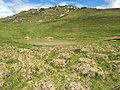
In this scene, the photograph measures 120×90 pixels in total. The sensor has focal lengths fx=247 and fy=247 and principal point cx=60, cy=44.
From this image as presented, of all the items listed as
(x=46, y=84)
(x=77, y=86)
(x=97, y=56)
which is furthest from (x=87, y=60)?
(x=46, y=84)

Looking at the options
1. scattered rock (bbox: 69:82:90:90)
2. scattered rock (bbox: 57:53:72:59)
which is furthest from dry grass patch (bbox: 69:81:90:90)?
scattered rock (bbox: 57:53:72:59)

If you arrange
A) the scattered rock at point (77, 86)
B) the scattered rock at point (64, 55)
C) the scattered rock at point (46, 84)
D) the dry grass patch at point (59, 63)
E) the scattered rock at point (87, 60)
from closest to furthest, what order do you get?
the scattered rock at point (46, 84)
the scattered rock at point (77, 86)
the dry grass patch at point (59, 63)
the scattered rock at point (87, 60)
the scattered rock at point (64, 55)

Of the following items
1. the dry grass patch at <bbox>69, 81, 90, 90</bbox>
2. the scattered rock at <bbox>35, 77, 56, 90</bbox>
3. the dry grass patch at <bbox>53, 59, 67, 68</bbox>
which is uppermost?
the dry grass patch at <bbox>53, 59, 67, 68</bbox>

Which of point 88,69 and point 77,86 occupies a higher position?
point 88,69

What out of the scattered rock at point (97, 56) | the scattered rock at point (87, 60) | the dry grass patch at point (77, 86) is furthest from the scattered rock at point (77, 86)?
the scattered rock at point (97, 56)

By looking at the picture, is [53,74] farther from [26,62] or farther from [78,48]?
[78,48]

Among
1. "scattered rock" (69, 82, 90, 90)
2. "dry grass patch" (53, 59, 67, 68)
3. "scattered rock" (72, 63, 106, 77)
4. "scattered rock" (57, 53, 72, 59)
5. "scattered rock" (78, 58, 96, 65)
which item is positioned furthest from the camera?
"scattered rock" (57, 53, 72, 59)

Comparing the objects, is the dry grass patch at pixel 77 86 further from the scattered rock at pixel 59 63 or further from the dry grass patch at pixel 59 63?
the scattered rock at pixel 59 63

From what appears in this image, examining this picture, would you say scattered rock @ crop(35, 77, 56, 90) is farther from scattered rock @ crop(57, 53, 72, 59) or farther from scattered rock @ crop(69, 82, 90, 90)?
scattered rock @ crop(57, 53, 72, 59)

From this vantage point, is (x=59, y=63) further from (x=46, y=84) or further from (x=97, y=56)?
(x=46, y=84)

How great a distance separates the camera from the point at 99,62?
33.9 metres

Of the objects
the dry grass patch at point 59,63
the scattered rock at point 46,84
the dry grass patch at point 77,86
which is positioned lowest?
the dry grass patch at point 77,86

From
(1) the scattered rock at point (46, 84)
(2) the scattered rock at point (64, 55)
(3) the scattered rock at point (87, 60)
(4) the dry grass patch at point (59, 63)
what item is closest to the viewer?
(1) the scattered rock at point (46, 84)

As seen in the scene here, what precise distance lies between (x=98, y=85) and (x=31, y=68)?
8.50 metres
